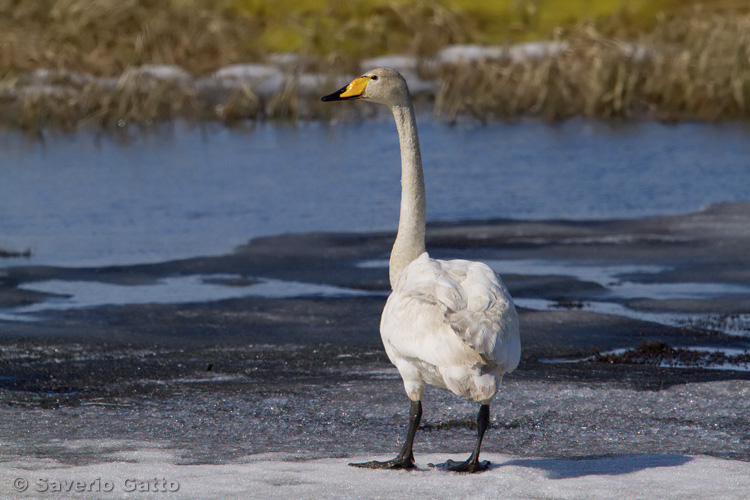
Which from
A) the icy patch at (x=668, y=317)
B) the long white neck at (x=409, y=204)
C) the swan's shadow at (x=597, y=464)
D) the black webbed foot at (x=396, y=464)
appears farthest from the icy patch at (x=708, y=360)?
the black webbed foot at (x=396, y=464)

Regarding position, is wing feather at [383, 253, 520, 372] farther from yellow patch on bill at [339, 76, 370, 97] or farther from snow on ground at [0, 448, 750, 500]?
yellow patch on bill at [339, 76, 370, 97]

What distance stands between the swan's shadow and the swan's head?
2.16 metres

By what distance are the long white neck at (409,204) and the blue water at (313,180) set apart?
5.12m

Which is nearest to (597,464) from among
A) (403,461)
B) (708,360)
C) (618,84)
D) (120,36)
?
(403,461)

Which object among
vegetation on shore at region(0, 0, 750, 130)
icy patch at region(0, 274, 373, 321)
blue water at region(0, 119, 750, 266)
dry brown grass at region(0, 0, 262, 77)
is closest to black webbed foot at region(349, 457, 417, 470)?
icy patch at region(0, 274, 373, 321)

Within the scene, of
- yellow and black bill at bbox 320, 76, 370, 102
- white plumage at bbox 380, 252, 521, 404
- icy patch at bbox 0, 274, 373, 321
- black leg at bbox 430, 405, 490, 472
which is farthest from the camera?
icy patch at bbox 0, 274, 373, 321

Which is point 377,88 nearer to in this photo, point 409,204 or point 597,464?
point 409,204

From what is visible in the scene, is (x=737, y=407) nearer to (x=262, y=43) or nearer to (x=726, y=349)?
(x=726, y=349)

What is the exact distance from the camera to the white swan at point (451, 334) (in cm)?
462

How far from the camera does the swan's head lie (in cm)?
625

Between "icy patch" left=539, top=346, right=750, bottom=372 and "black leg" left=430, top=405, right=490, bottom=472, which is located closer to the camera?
"black leg" left=430, top=405, right=490, bottom=472

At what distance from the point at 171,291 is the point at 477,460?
519 cm

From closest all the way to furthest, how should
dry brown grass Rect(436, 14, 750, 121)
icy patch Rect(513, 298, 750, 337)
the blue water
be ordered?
icy patch Rect(513, 298, 750, 337)
the blue water
dry brown grass Rect(436, 14, 750, 121)

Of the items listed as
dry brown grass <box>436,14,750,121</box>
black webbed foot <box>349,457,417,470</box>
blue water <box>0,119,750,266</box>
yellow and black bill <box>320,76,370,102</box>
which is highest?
dry brown grass <box>436,14,750,121</box>
